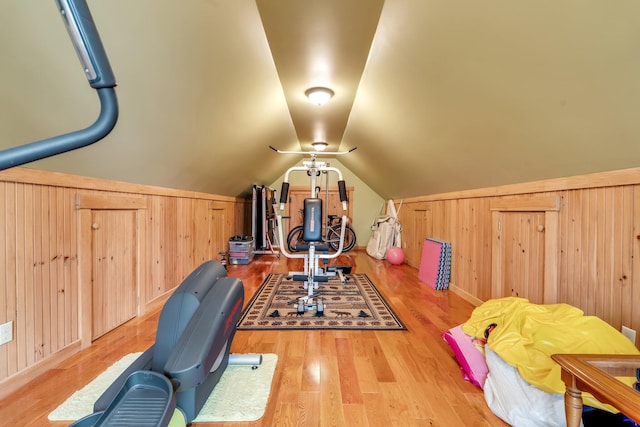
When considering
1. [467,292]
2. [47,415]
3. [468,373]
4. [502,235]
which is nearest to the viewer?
[47,415]

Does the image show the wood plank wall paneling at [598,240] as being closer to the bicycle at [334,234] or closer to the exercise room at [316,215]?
the exercise room at [316,215]

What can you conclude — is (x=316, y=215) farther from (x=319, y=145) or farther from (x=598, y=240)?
(x=319, y=145)

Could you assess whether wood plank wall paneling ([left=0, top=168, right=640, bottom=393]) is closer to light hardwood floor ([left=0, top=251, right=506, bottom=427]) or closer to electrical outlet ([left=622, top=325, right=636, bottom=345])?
electrical outlet ([left=622, top=325, right=636, bottom=345])

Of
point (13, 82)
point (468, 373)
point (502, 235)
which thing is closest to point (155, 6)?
point (13, 82)

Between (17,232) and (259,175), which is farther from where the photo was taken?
(259,175)

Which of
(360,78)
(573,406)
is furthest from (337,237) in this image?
(573,406)

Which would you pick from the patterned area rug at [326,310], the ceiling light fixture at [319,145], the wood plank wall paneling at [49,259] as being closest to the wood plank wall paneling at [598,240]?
the patterned area rug at [326,310]

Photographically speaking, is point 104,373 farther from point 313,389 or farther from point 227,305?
point 313,389

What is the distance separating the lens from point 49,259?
1736 millimetres

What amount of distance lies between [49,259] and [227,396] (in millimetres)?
1376

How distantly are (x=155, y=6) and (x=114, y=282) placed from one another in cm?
198

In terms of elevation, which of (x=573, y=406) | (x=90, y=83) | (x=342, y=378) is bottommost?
(x=342, y=378)

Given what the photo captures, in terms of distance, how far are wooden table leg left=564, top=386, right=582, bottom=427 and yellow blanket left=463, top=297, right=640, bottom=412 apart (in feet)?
0.69

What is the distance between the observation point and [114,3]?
1288 millimetres
